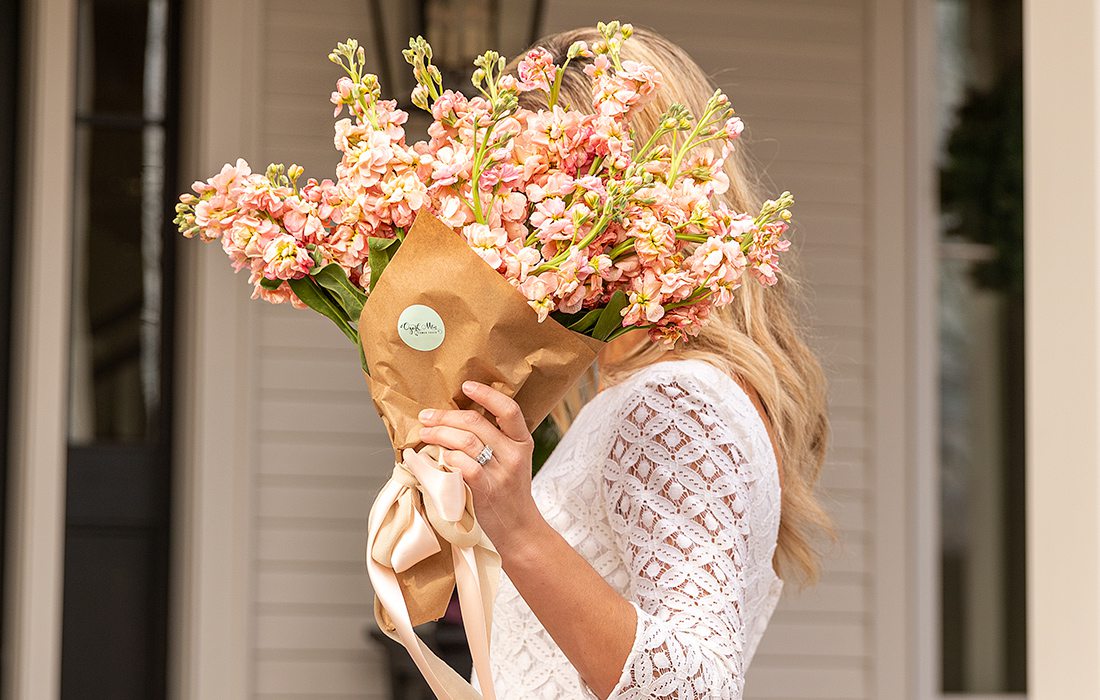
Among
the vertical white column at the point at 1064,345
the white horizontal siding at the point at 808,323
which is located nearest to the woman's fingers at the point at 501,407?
the vertical white column at the point at 1064,345

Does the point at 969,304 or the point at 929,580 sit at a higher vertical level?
the point at 969,304

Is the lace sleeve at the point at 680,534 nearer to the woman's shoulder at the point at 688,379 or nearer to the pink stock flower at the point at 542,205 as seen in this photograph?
the woman's shoulder at the point at 688,379

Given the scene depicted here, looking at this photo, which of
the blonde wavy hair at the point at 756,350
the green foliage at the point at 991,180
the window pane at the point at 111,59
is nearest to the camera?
the blonde wavy hair at the point at 756,350

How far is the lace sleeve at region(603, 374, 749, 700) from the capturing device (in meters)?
1.37

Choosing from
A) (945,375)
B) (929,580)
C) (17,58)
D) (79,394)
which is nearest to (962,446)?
(945,375)

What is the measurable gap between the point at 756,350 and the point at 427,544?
1.80ft

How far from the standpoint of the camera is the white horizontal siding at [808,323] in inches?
151

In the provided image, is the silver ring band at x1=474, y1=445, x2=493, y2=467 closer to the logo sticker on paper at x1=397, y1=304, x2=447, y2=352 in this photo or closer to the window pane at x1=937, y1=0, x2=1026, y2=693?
the logo sticker on paper at x1=397, y1=304, x2=447, y2=352

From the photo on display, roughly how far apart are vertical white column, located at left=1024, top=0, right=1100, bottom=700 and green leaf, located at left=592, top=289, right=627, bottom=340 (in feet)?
2.78

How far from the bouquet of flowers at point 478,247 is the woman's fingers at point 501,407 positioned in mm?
16

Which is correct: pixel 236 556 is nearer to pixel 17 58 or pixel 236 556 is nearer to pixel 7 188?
pixel 7 188

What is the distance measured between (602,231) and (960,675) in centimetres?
353

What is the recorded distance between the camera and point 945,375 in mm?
4488

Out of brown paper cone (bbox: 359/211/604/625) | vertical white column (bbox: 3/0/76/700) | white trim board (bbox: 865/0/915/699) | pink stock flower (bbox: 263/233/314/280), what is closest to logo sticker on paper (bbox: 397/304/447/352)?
brown paper cone (bbox: 359/211/604/625)
